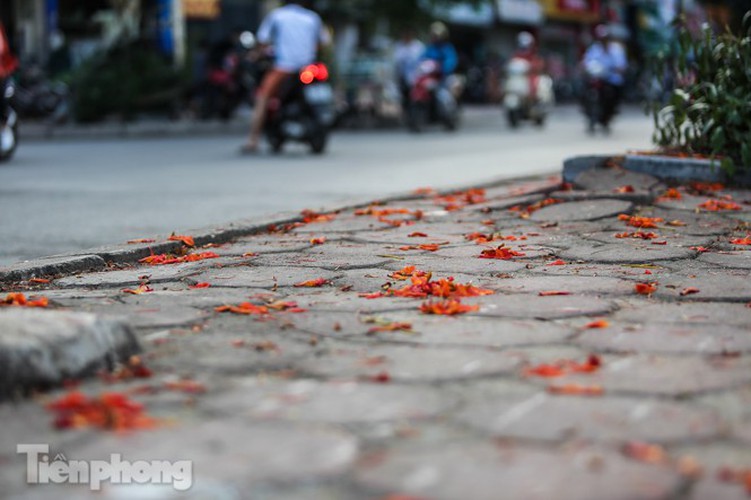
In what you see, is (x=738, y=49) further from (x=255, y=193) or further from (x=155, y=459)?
(x=155, y=459)

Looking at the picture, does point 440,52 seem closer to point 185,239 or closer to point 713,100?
point 713,100

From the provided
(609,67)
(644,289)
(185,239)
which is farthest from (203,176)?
(609,67)

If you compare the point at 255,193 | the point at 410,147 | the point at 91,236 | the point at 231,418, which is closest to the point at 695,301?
the point at 231,418

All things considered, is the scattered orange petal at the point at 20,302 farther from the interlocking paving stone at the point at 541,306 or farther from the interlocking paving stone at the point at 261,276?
the interlocking paving stone at the point at 541,306

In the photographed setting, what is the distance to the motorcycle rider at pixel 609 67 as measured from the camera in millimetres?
16344

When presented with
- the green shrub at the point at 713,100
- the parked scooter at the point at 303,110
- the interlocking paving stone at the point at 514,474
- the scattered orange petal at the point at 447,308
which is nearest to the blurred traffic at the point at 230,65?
the parked scooter at the point at 303,110

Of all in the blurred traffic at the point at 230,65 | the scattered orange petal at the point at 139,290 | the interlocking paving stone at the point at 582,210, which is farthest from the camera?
the blurred traffic at the point at 230,65

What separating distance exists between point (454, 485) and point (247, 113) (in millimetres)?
21595

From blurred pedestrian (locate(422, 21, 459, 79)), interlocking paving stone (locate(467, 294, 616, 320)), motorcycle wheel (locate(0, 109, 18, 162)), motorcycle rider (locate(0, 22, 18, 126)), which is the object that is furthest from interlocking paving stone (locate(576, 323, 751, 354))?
blurred pedestrian (locate(422, 21, 459, 79))

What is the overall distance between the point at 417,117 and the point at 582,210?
1215 cm

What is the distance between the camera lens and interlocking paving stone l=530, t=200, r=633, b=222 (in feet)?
18.2

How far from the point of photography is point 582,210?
18.8 ft

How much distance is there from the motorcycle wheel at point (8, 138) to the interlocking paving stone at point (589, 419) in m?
9.20

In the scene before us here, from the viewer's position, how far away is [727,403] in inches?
94.7
